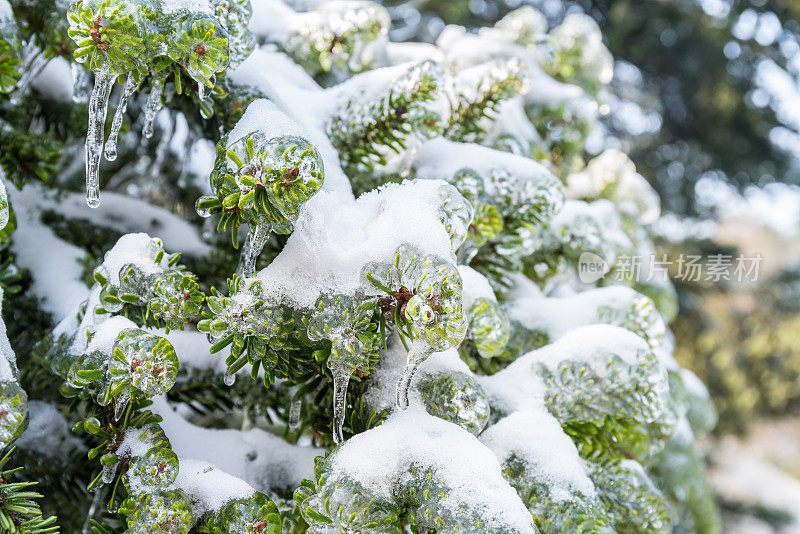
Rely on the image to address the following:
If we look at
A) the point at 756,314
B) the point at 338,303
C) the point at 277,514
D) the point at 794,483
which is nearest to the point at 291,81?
the point at 338,303

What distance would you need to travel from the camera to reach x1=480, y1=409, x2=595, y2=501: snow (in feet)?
1.54

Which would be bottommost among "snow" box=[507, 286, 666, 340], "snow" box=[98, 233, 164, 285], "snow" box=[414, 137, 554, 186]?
"snow" box=[507, 286, 666, 340]

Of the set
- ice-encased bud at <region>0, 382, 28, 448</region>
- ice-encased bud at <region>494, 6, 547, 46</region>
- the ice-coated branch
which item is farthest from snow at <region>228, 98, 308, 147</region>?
ice-encased bud at <region>494, 6, 547, 46</region>

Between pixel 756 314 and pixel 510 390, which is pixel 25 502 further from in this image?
pixel 756 314

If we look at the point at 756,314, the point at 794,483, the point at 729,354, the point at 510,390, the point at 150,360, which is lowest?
the point at 794,483

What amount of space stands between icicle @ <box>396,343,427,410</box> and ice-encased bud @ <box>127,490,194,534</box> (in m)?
0.16

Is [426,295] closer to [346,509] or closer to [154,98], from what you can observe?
[346,509]

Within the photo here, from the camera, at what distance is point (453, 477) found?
41cm

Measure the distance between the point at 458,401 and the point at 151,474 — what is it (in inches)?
8.7

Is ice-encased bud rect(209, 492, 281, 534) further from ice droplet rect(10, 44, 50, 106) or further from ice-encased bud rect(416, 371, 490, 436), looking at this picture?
ice droplet rect(10, 44, 50, 106)

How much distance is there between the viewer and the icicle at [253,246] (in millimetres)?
424

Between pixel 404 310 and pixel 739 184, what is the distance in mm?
2881

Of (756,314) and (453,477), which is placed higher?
(453,477)

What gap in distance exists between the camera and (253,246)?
1.43 ft
